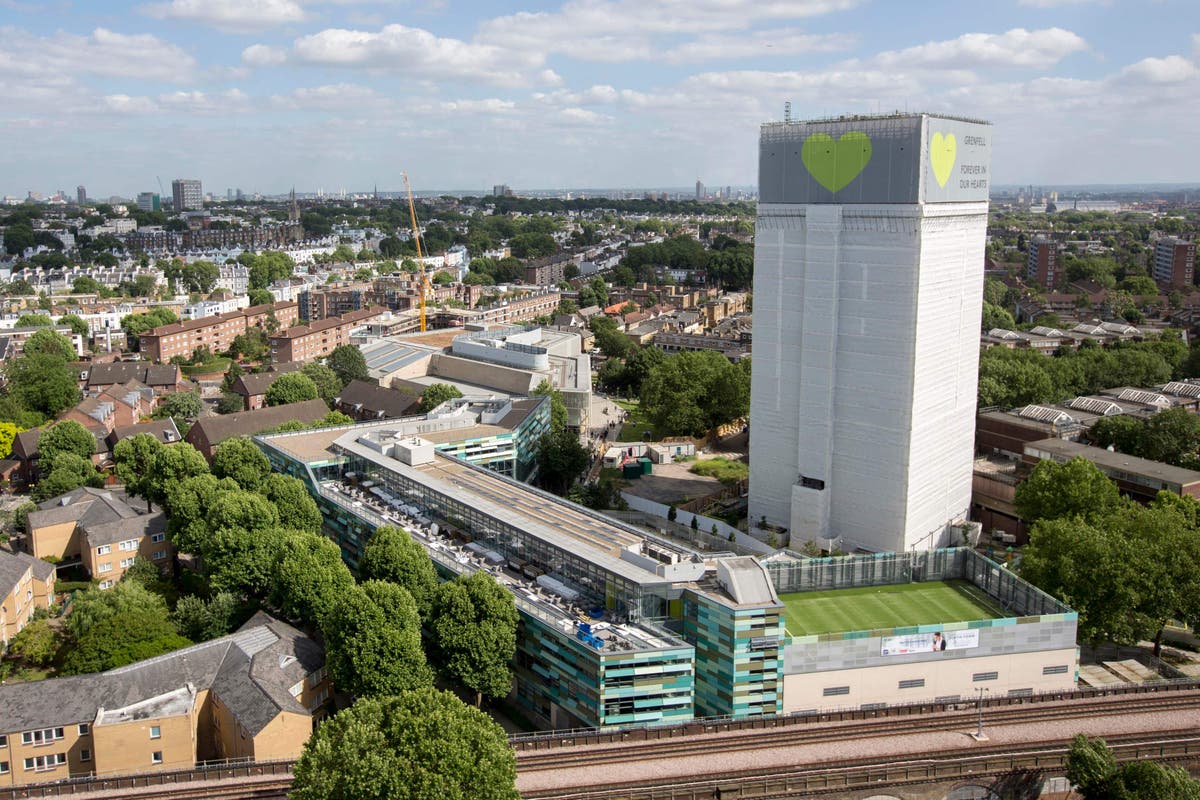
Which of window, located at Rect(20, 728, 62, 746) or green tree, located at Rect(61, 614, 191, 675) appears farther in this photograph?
green tree, located at Rect(61, 614, 191, 675)

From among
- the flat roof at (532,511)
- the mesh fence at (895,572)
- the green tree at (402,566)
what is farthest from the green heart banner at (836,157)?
the green tree at (402,566)

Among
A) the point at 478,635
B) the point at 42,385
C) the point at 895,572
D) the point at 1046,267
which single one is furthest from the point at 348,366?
the point at 1046,267

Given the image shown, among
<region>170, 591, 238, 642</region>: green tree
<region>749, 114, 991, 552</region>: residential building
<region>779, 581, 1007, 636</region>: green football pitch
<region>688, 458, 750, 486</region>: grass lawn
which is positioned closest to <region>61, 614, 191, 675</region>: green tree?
<region>170, 591, 238, 642</region>: green tree

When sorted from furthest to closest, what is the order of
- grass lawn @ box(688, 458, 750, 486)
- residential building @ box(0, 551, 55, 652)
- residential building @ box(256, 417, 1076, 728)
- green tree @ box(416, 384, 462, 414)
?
green tree @ box(416, 384, 462, 414) < grass lawn @ box(688, 458, 750, 486) < residential building @ box(0, 551, 55, 652) < residential building @ box(256, 417, 1076, 728)

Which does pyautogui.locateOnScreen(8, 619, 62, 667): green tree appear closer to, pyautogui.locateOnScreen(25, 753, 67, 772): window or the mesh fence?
pyautogui.locateOnScreen(25, 753, 67, 772): window

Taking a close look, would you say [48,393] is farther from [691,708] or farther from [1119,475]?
[1119,475]

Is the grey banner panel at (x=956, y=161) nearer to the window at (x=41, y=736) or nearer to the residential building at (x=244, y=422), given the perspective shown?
the window at (x=41, y=736)
